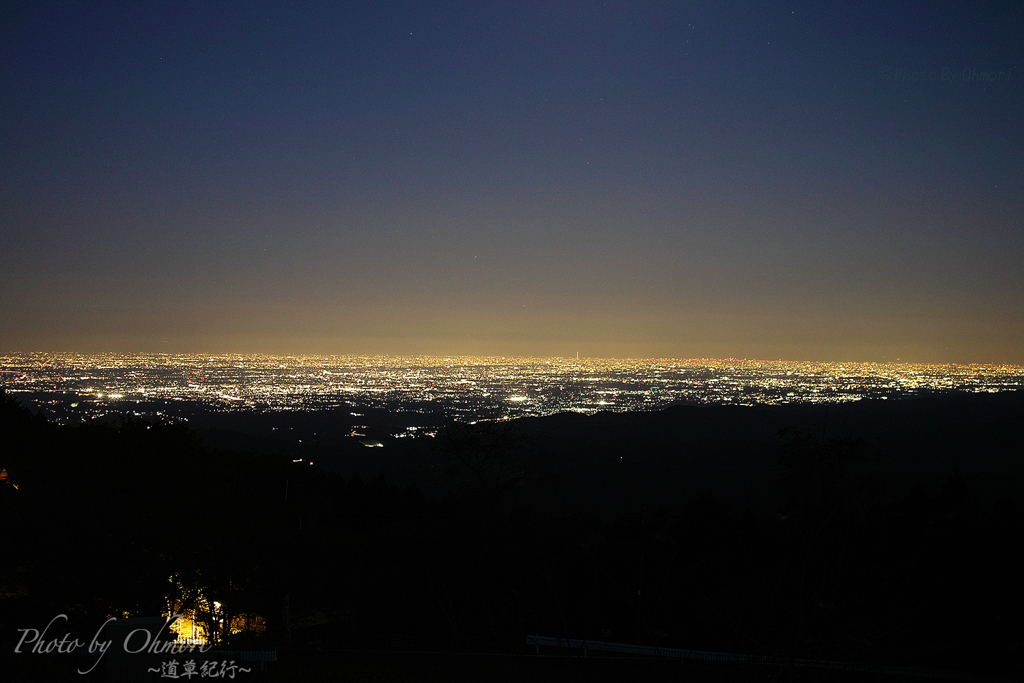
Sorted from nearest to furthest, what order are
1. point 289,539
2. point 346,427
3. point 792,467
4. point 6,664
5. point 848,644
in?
point 848,644 < point 6,664 < point 289,539 < point 792,467 < point 346,427

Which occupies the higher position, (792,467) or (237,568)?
(792,467)

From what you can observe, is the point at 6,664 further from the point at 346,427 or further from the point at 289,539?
the point at 346,427

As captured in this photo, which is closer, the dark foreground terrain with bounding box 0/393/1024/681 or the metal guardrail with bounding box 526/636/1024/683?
the metal guardrail with bounding box 526/636/1024/683

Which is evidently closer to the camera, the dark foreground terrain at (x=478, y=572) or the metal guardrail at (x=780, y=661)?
the metal guardrail at (x=780, y=661)

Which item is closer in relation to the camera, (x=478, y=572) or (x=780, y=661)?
(x=780, y=661)

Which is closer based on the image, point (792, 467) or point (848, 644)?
point (848, 644)

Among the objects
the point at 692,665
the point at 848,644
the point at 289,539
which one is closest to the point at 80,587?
the point at 289,539

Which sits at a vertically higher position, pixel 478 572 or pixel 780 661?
pixel 780 661

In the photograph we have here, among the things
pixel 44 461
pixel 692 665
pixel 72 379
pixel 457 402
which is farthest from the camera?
pixel 72 379
